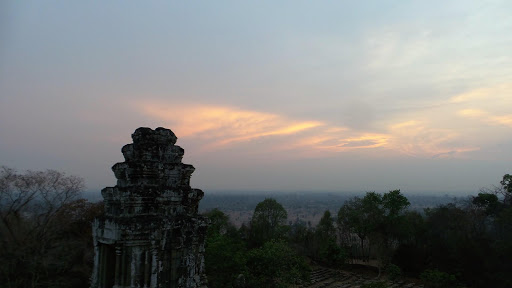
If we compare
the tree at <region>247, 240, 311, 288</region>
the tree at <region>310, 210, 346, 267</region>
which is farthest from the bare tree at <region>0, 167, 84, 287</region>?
the tree at <region>310, 210, 346, 267</region>

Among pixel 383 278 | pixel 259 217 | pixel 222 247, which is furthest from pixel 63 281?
pixel 383 278

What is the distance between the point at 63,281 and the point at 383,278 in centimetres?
2603

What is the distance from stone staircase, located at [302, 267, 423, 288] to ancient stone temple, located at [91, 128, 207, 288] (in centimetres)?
2301

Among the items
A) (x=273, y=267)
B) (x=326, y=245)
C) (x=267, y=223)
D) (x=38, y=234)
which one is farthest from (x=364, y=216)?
(x=38, y=234)

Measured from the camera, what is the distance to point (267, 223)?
33.1m

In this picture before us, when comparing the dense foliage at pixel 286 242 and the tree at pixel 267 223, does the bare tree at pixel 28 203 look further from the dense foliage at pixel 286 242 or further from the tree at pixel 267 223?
the tree at pixel 267 223

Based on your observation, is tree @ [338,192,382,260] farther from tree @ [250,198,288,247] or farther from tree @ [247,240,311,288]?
tree @ [247,240,311,288]

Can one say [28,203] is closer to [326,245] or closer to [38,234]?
[38,234]

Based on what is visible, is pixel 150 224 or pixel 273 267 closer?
pixel 150 224

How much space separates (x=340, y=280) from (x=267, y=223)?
9287 millimetres

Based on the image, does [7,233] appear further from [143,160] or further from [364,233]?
[364,233]

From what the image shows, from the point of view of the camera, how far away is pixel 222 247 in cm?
1789

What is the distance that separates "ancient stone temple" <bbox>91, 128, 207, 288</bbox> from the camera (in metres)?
4.53

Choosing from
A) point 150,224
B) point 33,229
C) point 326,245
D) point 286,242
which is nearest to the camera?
point 150,224
